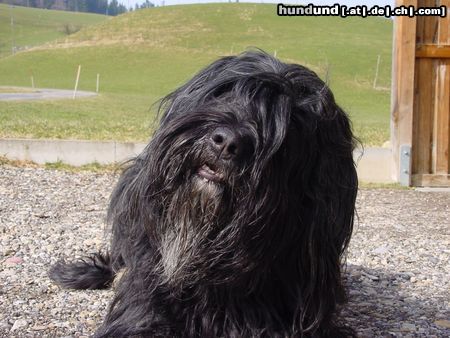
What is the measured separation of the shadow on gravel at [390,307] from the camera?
4.04 metres

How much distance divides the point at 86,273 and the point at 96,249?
3.02ft

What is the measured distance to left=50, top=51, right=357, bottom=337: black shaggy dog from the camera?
8.54 ft

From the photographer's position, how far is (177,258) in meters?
2.79

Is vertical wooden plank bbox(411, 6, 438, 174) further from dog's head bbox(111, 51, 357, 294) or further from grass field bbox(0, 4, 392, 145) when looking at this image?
grass field bbox(0, 4, 392, 145)

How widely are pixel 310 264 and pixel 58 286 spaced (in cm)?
222

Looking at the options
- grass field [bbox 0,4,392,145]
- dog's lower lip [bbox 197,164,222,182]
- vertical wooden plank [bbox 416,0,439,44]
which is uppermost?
grass field [bbox 0,4,392,145]

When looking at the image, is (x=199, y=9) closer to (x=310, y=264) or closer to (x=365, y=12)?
(x=365, y=12)

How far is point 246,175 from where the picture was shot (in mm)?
2564

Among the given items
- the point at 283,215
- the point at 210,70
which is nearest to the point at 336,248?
the point at 283,215

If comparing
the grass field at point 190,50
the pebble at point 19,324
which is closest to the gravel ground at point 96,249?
the pebble at point 19,324

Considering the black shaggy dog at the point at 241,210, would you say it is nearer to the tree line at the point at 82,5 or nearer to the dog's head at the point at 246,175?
the dog's head at the point at 246,175

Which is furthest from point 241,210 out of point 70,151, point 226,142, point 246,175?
point 70,151

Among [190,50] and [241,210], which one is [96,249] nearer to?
[241,210]

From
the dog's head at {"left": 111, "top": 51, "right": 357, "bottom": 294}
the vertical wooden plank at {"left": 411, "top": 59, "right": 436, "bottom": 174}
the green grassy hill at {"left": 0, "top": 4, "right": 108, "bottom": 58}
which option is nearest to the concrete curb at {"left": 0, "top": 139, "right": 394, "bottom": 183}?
the vertical wooden plank at {"left": 411, "top": 59, "right": 436, "bottom": 174}
